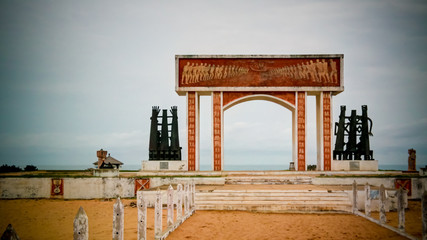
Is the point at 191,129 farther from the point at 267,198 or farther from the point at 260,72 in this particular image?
the point at 267,198

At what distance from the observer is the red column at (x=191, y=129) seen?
27.3 meters

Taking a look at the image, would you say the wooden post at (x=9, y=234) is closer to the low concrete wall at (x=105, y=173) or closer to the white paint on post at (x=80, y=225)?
the white paint on post at (x=80, y=225)

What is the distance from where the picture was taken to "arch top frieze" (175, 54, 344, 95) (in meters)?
27.5

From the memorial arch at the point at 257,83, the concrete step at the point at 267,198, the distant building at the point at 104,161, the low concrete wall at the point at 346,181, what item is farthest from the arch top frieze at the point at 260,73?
the concrete step at the point at 267,198

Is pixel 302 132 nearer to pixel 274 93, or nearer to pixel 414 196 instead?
pixel 274 93

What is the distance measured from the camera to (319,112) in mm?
28859

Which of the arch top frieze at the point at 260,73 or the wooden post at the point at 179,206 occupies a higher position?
the arch top frieze at the point at 260,73

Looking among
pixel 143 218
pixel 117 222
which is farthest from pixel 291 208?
pixel 117 222

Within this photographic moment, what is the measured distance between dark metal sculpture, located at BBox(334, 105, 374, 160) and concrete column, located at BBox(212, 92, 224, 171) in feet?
27.2

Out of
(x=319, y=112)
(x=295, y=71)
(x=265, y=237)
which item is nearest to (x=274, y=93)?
(x=295, y=71)

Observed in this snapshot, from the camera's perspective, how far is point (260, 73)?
90.8ft

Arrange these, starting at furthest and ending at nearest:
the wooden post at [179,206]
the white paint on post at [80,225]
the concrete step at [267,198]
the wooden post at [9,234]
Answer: the concrete step at [267,198] → the wooden post at [179,206] → the white paint on post at [80,225] → the wooden post at [9,234]

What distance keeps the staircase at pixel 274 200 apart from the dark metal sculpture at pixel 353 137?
12262 mm

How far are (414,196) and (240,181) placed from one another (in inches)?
349
